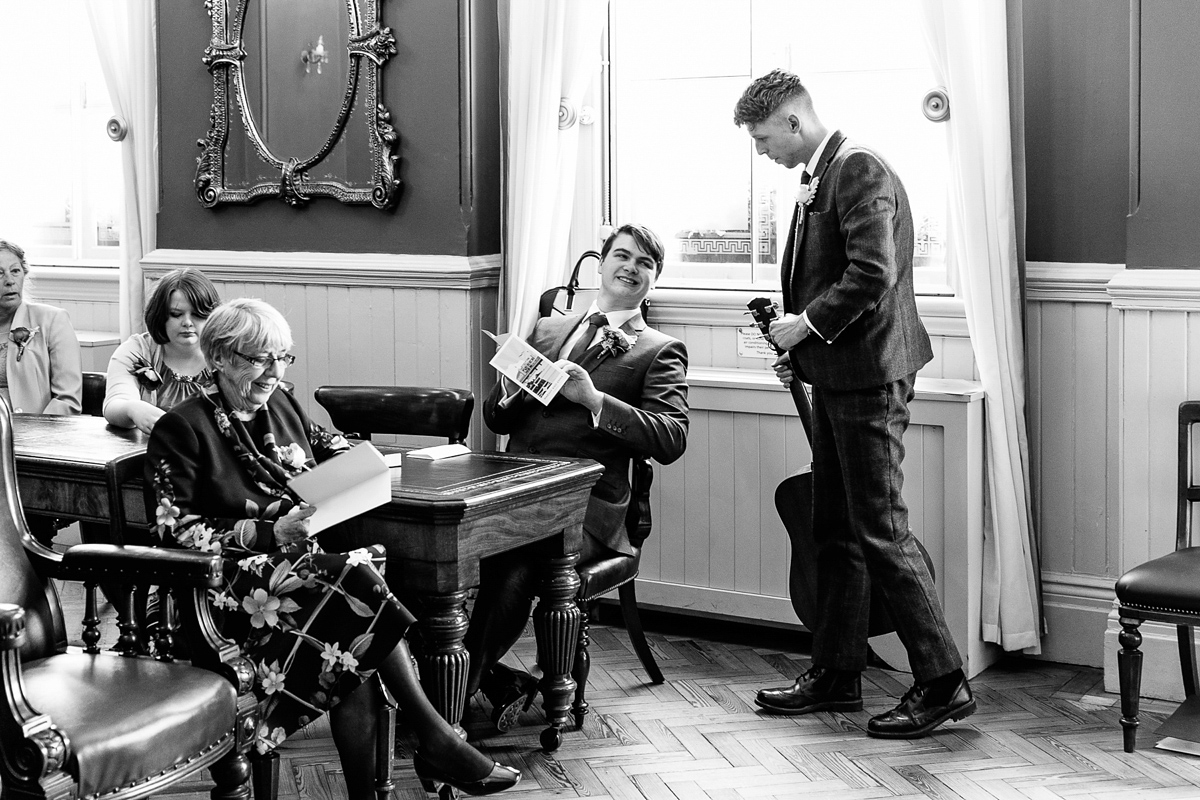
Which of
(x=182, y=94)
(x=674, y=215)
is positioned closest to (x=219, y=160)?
(x=182, y=94)

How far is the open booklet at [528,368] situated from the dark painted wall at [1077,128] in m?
1.65

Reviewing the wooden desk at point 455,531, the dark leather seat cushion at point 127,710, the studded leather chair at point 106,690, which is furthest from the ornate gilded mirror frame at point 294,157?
the dark leather seat cushion at point 127,710

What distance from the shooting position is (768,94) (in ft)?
11.9

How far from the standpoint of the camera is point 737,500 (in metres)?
4.54

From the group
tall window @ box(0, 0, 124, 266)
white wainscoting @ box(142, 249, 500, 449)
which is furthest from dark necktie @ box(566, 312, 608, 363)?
tall window @ box(0, 0, 124, 266)

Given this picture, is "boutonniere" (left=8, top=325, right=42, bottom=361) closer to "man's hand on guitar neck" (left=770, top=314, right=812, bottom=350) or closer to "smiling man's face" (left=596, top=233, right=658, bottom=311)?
"smiling man's face" (left=596, top=233, right=658, bottom=311)

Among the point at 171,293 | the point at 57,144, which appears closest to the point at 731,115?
the point at 171,293

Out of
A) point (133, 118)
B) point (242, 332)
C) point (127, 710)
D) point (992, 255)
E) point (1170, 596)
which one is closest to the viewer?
point (127, 710)

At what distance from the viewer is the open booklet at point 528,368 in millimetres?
3611

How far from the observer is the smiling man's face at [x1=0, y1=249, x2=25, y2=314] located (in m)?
4.51

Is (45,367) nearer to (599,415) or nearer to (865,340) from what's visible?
(599,415)

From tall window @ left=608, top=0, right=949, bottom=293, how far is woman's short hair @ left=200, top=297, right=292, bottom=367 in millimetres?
2134

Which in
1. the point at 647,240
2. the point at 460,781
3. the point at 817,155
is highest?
the point at 817,155

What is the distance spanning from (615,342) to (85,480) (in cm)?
148
